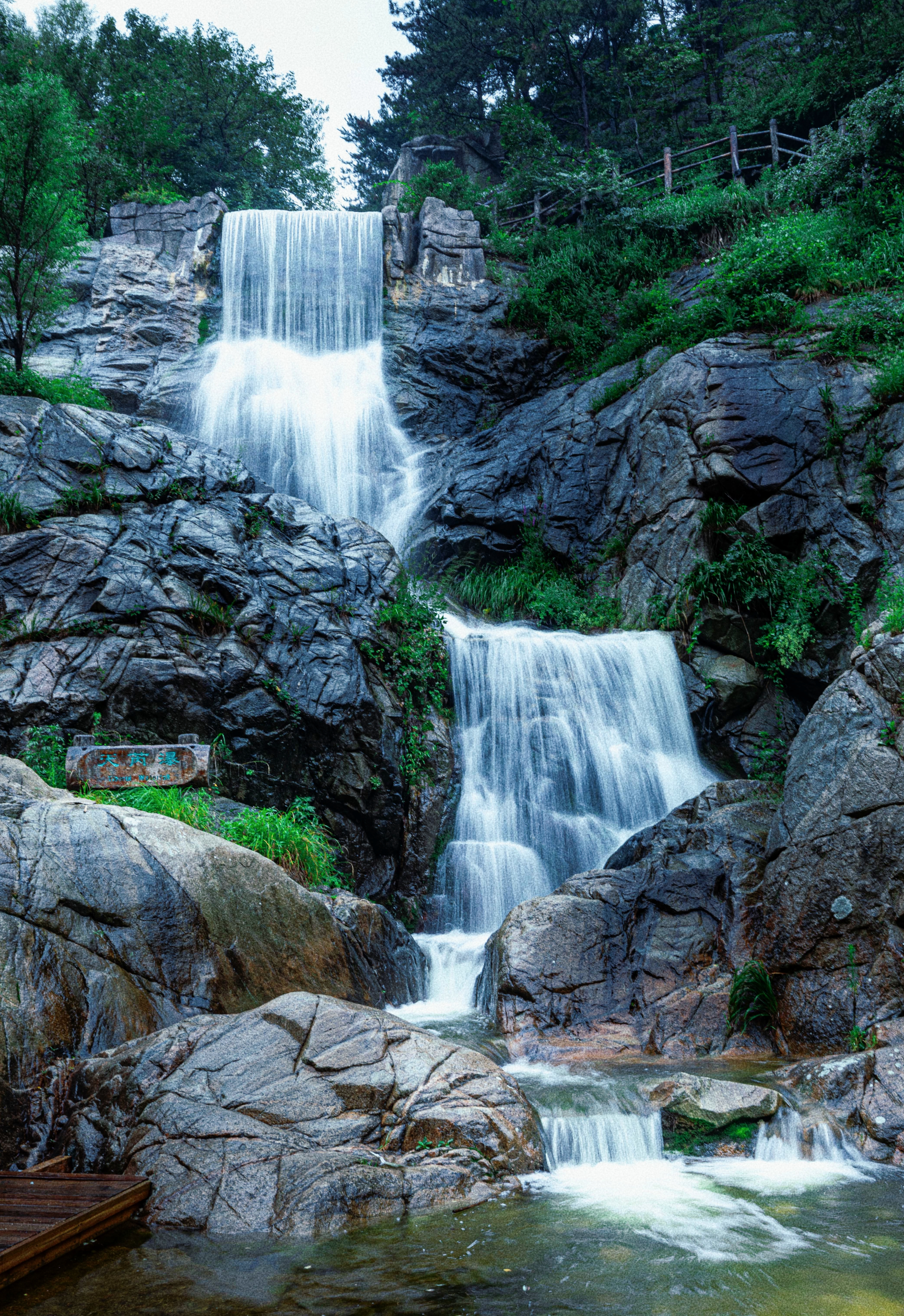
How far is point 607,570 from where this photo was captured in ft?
47.2

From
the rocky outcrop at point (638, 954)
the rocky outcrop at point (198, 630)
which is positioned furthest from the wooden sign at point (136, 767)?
the rocky outcrop at point (638, 954)

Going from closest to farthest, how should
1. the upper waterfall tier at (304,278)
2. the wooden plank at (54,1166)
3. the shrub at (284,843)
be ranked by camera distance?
the wooden plank at (54,1166), the shrub at (284,843), the upper waterfall tier at (304,278)

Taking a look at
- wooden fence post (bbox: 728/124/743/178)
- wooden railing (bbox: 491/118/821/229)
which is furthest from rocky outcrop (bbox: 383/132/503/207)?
wooden fence post (bbox: 728/124/743/178)

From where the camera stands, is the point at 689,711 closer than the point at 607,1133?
No

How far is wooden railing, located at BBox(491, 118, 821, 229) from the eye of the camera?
19609mm

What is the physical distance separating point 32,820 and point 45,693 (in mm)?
3262

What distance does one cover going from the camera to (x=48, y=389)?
12.3 metres

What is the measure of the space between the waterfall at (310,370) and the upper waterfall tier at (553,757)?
438 cm

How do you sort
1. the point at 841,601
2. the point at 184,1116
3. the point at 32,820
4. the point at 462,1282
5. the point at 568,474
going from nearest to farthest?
the point at 462,1282
the point at 184,1116
the point at 32,820
the point at 841,601
the point at 568,474

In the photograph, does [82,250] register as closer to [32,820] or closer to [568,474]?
[568,474]

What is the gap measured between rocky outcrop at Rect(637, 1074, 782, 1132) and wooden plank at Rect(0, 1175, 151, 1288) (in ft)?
9.97

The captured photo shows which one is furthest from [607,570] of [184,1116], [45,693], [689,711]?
[184,1116]

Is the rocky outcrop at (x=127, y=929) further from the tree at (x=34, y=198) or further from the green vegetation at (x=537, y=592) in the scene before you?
the tree at (x=34, y=198)

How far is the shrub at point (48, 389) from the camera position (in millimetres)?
11711
